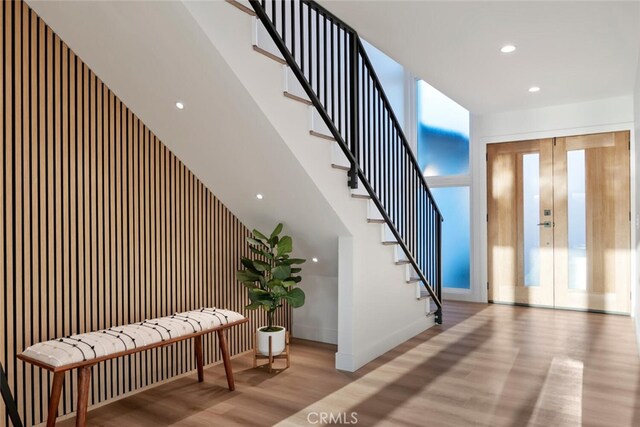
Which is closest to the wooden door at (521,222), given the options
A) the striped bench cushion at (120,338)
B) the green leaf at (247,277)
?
the green leaf at (247,277)

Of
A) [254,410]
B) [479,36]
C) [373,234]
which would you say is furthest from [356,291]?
[479,36]

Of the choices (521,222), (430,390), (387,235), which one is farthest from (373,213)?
(521,222)

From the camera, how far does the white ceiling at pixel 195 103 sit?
2.29 m

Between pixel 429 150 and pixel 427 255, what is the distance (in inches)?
99.6

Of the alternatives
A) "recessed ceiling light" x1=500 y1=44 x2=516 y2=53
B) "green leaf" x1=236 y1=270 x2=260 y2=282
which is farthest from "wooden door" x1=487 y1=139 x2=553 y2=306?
"green leaf" x1=236 y1=270 x2=260 y2=282

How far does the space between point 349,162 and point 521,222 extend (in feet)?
12.7

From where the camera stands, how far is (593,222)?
19.1ft

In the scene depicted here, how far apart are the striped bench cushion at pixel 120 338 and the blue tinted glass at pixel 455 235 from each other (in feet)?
15.1

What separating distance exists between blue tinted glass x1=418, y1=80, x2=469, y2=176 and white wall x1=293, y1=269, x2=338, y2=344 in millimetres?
3458

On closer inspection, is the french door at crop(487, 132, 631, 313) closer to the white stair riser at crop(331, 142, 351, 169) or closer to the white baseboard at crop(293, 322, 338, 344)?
the white baseboard at crop(293, 322, 338, 344)

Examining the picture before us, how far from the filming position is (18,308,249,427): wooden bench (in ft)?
7.32

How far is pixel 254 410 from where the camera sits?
2748 mm

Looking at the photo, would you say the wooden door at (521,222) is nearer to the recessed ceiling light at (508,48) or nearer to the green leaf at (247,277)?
the recessed ceiling light at (508,48)
